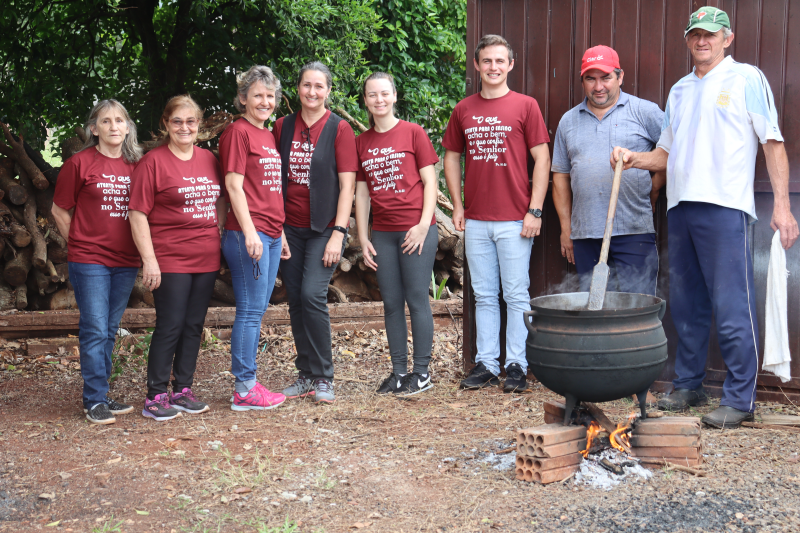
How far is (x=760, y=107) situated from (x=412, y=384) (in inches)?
114

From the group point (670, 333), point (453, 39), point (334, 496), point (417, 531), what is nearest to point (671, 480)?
point (417, 531)

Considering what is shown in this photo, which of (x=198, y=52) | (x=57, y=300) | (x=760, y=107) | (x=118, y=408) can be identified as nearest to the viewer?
(x=760, y=107)

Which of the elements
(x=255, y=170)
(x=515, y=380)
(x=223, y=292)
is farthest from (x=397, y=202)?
(x=223, y=292)

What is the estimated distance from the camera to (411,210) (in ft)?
16.5

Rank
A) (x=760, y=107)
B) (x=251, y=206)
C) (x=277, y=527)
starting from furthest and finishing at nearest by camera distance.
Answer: (x=251, y=206), (x=760, y=107), (x=277, y=527)

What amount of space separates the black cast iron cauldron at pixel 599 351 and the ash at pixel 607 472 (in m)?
0.24

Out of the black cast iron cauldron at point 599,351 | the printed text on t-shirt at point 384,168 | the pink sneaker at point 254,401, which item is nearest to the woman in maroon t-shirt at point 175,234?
the pink sneaker at point 254,401

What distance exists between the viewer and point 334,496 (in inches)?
134

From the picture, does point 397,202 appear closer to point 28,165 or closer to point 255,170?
Answer: point 255,170

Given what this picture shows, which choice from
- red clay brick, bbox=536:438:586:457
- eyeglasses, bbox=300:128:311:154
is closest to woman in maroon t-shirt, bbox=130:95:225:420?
eyeglasses, bbox=300:128:311:154

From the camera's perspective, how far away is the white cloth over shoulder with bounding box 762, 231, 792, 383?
4.36m

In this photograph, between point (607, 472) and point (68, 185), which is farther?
point (68, 185)

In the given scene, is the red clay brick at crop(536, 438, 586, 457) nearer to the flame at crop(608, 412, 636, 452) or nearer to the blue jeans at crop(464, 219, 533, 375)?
the flame at crop(608, 412, 636, 452)

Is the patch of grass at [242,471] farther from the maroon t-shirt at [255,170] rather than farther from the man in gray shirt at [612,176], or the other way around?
the man in gray shirt at [612,176]
